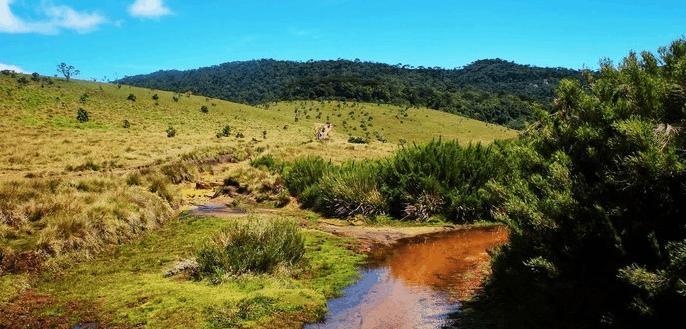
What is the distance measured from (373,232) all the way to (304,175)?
7354mm

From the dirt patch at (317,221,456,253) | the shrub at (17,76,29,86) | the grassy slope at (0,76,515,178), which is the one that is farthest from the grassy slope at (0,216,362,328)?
the shrub at (17,76,29,86)

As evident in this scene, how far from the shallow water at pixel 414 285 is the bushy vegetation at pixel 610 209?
53.0 inches

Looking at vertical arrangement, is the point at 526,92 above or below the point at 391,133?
above

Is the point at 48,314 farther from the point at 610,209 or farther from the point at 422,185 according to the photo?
the point at 422,185

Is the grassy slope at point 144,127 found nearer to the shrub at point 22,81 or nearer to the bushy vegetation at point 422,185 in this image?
the shrub at point 22,81

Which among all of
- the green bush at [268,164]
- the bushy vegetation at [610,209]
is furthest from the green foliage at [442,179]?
the green bush at [268,164]

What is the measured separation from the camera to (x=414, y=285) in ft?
31.3

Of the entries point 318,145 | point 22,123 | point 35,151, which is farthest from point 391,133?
point 35,151

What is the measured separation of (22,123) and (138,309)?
5344 cm

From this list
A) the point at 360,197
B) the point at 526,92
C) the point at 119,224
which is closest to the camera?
the point at 119,224

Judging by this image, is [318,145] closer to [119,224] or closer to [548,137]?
[119,224]

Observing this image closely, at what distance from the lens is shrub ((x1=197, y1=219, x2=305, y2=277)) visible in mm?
9659

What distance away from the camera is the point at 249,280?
911 cm

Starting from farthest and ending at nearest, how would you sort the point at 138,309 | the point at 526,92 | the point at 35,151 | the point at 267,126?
the point at 526,92 → the point at 267,126 → the point at 35,151 → the point at 138,309
